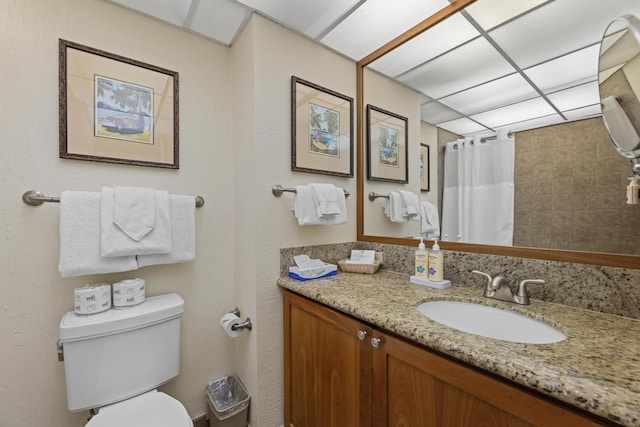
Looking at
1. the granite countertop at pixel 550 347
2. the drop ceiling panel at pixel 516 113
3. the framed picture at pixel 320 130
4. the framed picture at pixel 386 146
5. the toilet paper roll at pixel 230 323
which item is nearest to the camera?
the granite countertop at pixel 550 347

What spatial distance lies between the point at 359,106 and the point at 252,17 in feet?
2.50

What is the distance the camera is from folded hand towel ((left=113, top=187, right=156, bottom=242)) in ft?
3.68

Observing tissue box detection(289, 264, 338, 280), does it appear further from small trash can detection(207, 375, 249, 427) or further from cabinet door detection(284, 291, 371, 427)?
small trash can detection(207, 375, 249, 427)

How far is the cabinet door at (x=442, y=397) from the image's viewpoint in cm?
55

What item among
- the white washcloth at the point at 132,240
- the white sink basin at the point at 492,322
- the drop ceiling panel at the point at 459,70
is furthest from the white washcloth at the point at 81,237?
the drop ceiling panel at the point at 459,70

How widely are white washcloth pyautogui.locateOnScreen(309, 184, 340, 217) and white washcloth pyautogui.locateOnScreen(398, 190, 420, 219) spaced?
0.39 meters

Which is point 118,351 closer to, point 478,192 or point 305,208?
point 305,208

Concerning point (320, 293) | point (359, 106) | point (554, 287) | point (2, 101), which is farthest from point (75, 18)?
point (554, 287)

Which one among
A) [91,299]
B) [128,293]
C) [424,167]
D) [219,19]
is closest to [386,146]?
[424,167]

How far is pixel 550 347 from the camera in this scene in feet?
2.12

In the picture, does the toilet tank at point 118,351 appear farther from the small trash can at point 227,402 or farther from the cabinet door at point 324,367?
the cabinet door at point 324,367

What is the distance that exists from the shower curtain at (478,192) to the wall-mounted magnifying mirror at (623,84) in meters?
0.35

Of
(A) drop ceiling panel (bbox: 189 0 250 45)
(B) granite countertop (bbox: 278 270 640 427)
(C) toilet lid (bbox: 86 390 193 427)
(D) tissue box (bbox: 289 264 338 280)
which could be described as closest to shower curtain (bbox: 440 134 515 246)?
(B) granite countertop (bbox: 278 270 640 427)

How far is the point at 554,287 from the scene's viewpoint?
0.95 metres
